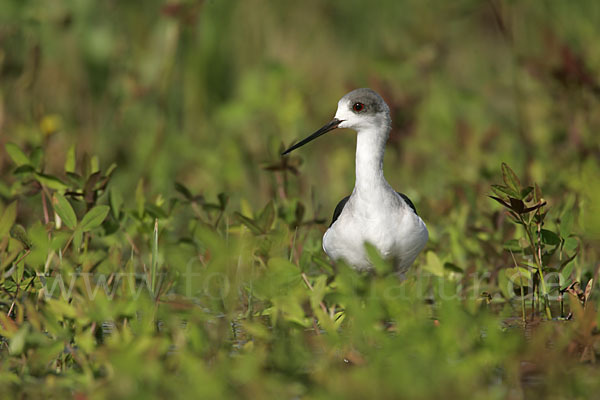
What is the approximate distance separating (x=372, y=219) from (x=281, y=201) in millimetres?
1193

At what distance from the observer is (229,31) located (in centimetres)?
854

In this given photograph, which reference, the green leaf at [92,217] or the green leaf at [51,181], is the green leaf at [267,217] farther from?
the green leaf at [51,181]

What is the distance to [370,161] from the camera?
4613 millimetres

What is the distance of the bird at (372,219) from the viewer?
4.39m

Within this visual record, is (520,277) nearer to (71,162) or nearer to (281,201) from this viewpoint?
(281,201)

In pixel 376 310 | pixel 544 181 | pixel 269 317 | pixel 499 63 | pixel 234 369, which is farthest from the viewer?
pixel 499 63

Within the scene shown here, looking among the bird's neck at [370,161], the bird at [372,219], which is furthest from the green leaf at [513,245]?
the bird's neck at [370,161]

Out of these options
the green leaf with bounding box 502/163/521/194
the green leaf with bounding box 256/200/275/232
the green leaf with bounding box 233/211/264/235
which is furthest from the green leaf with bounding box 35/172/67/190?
the green leaf with bounding box 502/163/521/194

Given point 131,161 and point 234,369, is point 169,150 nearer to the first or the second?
point 131,161

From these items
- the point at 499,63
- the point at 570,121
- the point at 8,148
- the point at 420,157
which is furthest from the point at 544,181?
the point at 499,63

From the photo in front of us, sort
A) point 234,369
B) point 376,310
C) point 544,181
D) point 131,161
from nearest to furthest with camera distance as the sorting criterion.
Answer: point 234,369 → point 376,310 → point 544,181 → point 131,161

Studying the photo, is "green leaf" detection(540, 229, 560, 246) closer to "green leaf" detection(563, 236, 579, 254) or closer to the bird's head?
"green leaf" detection(563, 236, 579, 254)

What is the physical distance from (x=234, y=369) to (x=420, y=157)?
510cm

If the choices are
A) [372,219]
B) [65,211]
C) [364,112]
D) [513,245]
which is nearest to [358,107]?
[364,112]
